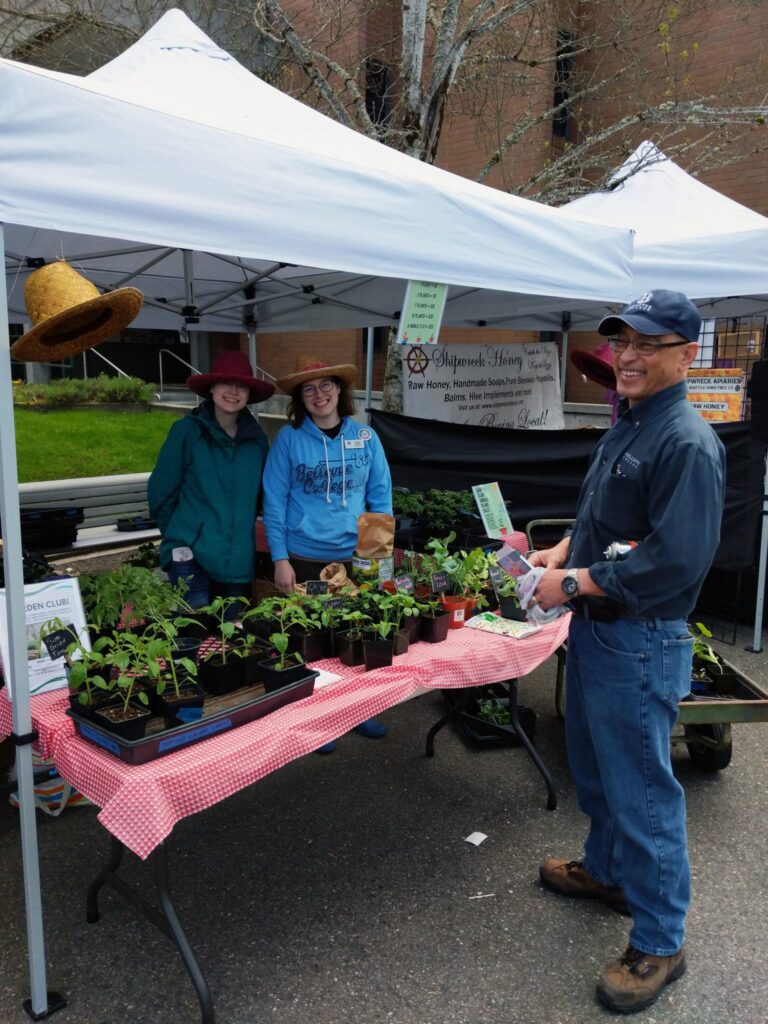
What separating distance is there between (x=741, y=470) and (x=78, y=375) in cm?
1507

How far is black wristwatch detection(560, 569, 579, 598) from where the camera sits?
6.85 feet

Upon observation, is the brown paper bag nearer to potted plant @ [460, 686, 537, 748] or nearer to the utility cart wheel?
potted plant @ [460, 686, 537, 748]

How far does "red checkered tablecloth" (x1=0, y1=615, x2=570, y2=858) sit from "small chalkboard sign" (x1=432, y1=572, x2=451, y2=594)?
0.22 meters

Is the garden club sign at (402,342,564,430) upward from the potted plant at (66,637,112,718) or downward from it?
upward

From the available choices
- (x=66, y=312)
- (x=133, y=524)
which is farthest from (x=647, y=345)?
(x=133, y=524)

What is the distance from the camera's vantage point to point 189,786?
74.4 inches

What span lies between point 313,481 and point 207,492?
0.49 m

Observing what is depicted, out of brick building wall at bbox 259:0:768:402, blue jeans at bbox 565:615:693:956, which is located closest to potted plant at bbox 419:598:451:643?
blue jeans at bbox 565:615:693:956

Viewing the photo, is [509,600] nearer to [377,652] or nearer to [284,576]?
[377,652]

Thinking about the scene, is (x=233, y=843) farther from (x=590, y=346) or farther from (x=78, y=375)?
(x=78, y=375)

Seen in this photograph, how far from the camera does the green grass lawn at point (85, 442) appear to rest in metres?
9.17

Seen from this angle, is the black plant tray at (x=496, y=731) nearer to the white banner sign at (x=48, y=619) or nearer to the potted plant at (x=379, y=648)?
the potted plant at (x=379, y=648)

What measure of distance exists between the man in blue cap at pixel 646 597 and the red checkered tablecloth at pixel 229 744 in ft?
1.70

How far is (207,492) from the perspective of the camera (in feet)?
11.6
